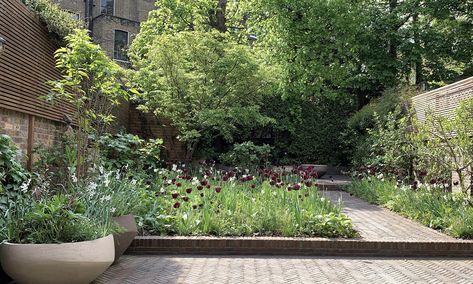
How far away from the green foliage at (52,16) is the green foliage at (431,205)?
735cm

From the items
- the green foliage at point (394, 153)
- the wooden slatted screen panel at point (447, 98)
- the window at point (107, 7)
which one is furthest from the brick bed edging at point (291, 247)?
the window at point (107, 7)

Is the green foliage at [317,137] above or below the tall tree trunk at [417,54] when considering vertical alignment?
below

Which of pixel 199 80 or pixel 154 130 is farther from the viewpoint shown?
pixel 154 130

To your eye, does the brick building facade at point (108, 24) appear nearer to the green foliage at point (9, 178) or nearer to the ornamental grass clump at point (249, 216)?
the ornamental grass clump at point (249, 216)

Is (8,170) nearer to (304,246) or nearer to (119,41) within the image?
(304,246)

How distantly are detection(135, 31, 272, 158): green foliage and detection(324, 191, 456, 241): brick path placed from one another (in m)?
5.01

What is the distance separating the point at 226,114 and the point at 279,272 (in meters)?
8.23

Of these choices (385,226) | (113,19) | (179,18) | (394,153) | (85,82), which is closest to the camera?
(85,82)

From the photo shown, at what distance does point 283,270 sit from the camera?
18.6 ft

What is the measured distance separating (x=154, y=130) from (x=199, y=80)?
13.3 ft

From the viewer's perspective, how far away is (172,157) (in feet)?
53.2

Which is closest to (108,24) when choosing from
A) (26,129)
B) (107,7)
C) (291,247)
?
(107,7)

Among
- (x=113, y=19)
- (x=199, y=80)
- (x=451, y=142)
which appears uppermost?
(x=113, y=19)

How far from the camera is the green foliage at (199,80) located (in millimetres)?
12992
